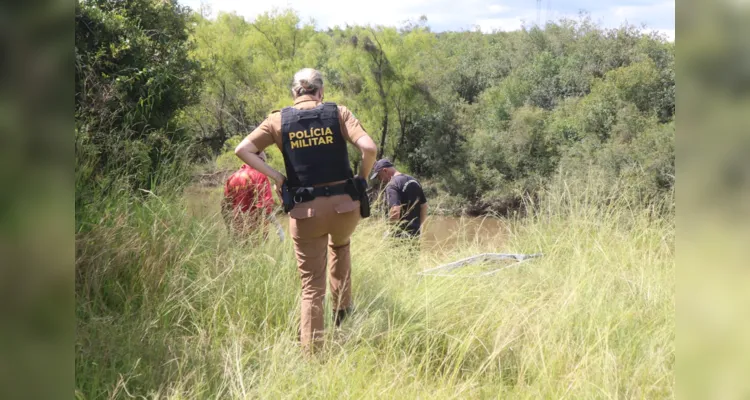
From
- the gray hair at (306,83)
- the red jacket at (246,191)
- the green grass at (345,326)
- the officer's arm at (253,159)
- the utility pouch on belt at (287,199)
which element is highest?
the gray hair at (306,83)

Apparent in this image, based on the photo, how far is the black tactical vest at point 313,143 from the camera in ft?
10.4

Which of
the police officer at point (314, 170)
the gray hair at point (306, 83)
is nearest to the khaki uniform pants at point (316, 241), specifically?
the police officer at point (314, 170)

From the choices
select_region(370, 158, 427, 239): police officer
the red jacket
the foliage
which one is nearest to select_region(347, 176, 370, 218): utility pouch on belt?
the red jacket

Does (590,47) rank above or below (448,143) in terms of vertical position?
above

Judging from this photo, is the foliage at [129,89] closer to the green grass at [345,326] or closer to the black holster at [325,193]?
the green grass at [345,326]

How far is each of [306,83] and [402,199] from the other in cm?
254

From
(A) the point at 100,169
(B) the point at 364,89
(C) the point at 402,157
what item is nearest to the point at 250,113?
(B) the point at 364,89

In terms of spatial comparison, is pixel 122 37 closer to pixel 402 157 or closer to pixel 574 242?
pixel 574 242

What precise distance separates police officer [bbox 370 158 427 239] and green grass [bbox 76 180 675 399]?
145cm

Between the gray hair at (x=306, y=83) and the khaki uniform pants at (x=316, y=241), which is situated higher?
the gray hair at (x=306, y=83)

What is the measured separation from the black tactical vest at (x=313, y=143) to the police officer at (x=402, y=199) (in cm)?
238

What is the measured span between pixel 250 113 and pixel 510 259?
22.5m

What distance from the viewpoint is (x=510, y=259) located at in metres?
4.83

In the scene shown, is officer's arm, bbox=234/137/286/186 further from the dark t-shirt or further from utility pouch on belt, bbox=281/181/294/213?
the dark t-shirt
